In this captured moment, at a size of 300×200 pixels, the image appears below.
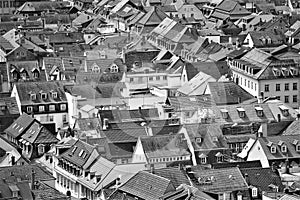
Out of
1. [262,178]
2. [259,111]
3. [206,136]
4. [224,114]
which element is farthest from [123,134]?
[262,178]

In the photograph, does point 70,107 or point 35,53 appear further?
point 35,53

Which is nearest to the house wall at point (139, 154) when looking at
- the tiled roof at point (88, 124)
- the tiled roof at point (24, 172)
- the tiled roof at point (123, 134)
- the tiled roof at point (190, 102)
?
the tiled roof at point (123, 134)

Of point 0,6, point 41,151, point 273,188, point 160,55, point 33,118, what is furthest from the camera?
point 0,6

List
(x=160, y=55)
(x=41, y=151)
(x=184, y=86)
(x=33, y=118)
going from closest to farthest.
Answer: (x=41, y=151) → (x=33, y=118) → (x=184, y=86) → (x=160, y=55)

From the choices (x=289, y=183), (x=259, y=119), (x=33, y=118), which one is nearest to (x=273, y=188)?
(x=289, y=183)

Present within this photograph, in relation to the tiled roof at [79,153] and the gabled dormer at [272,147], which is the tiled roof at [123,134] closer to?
the tiled roof at [79,153]

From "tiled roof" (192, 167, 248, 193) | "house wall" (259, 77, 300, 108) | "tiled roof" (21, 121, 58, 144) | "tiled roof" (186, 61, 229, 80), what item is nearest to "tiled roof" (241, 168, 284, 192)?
"tiled roof" (192, 167, 248, 193)

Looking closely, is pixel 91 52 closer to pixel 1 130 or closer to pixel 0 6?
pixel 1 130

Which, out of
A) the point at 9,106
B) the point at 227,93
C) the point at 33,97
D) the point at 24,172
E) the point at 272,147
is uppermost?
the point at 227,93

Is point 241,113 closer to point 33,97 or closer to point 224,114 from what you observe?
point 224,114
